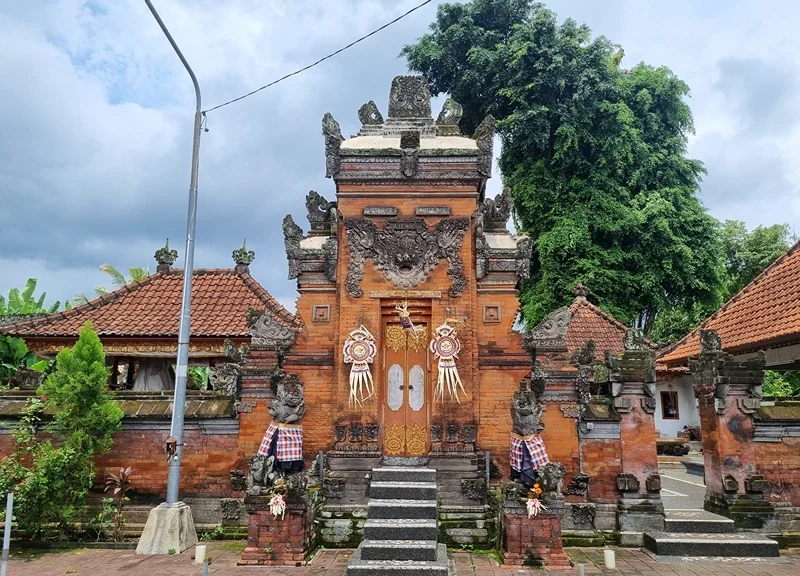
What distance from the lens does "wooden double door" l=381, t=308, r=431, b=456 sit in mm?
9625

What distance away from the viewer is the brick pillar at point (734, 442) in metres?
9.22

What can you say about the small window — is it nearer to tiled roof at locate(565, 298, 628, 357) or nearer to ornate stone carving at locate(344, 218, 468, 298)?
tiled roof at locate(565, 298, 628, 357)

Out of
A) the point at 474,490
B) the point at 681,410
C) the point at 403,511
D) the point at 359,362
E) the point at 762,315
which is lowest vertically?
the point at 403,511

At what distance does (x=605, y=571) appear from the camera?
24.7 ft

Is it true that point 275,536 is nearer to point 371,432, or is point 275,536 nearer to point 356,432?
point 356,432

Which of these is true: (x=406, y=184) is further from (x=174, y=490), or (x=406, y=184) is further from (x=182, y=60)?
(x=174, y=490)

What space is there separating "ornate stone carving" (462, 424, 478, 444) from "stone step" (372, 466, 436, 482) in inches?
33.5

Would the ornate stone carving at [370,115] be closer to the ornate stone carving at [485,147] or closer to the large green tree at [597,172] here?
the ornate stone carving at [485,147]

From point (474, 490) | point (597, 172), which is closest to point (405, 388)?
point (474, 490)

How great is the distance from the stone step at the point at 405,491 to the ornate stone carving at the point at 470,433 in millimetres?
1088

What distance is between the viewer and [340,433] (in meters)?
9.46

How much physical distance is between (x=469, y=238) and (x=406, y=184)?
1.52 m

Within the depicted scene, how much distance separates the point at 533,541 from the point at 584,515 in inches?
69.9

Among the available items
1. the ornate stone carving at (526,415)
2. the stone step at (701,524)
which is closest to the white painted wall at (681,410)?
the stone step at (701,524)
